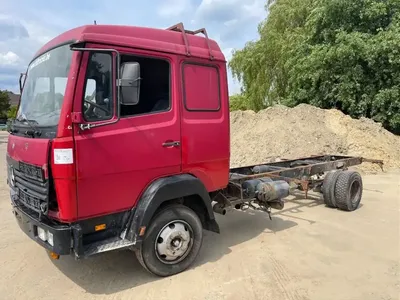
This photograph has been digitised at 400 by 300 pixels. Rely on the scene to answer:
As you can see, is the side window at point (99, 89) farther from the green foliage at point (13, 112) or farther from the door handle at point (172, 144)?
the green foliage at point (13, 112)

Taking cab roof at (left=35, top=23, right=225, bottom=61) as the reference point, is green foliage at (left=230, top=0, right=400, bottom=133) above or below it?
above

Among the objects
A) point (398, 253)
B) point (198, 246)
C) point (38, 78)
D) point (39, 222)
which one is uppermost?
point (38, 78)

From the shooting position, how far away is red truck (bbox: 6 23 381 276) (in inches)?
141

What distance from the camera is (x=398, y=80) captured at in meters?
15.4

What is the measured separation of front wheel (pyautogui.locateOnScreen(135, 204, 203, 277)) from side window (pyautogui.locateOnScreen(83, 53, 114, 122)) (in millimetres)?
1347

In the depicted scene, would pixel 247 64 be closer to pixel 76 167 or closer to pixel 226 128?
pixel 226 128

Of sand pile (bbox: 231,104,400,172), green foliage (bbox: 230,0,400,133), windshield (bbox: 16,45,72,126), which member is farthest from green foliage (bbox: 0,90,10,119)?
windshield (bbox: 16,45,72,126)

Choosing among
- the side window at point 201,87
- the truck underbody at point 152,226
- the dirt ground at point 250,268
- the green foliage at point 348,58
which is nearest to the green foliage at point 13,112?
the truck underbody at point 152,226

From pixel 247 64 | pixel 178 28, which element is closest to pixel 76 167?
pixel 178 28

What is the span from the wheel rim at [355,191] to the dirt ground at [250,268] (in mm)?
941

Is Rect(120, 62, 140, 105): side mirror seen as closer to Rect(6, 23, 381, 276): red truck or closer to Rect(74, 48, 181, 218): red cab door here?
Rect(6, 23, 381, 276): red truck

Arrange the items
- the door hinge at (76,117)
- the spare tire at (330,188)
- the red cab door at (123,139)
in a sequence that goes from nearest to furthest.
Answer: the door hinge at (76,117), the red cab door at (123,139), the spare tire at (330,188)

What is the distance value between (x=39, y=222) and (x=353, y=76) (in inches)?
612

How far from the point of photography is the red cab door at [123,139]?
3.62m
